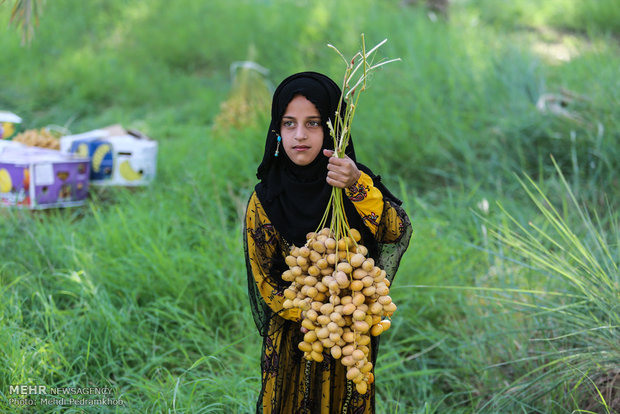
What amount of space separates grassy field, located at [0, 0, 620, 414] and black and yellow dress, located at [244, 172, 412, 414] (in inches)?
15.3

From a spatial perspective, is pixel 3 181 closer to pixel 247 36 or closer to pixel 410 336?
pixel 410 336

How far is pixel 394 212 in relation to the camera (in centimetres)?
170

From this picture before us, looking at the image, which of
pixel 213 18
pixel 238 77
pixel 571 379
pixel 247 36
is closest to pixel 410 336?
pixel 571 379

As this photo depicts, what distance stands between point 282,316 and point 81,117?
566 centimetres

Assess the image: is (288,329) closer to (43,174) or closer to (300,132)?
(300,132)

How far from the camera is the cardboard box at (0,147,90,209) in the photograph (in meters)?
3.58

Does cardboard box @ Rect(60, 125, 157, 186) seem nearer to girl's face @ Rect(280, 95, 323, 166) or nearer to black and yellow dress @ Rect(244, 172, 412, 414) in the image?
black and yellow dress @ Rect(244, 172, 412, 414)

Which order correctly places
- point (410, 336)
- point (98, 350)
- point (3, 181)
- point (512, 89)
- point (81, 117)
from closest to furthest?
point (98, 350) → point (410, 336) → point (3, 181) → point (512, 89) → point (81, 117)

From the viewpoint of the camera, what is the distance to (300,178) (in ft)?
5.68

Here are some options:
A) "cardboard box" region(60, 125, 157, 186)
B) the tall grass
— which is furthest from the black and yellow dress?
"cardboard box" region(60, 125, 157, 186)

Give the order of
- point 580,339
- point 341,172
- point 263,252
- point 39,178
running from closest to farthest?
point 341,172, point 263,252, point 580,339, point 39,178

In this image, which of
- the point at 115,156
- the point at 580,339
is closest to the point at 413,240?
the point at 580,339

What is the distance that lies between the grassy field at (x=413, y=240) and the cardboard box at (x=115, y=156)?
0.45ft

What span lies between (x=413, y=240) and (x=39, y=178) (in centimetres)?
239
